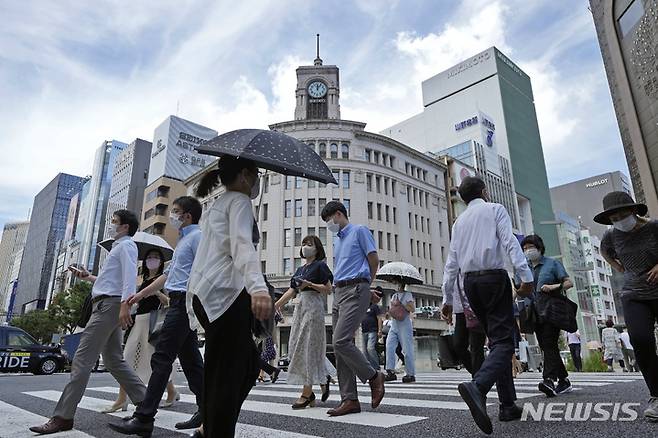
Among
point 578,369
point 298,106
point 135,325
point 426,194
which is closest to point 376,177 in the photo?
point 426,194

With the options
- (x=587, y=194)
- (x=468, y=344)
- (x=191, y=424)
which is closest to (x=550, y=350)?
(x=468, y=344)

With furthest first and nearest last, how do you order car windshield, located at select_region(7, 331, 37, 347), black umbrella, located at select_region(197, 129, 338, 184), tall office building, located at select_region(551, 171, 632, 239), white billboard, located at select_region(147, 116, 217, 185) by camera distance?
tall office building, located at select_region(551, 171, 632, 239) < white billboard, located at select_region(147, 116, 217, 185) < car windshield, located at select_region(7, 331, 37, 347) < black umbrella, located at select_region(197, 129, 338, 184)

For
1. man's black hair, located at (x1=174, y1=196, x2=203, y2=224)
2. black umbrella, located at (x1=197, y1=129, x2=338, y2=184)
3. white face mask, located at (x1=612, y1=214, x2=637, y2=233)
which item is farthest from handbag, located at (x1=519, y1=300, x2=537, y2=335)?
man's black hair, located at (x1=174, y1=196, x2=203, y2=224)

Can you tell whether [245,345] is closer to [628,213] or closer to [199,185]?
[199,185]

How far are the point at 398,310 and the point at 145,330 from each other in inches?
176

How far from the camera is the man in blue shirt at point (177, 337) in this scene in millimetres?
3246

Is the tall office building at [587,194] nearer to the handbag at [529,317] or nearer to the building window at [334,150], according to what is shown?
the building window at [334,150]

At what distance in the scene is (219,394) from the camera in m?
2.10

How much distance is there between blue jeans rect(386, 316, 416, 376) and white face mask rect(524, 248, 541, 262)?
9.80 feet

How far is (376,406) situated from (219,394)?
2.26 meters

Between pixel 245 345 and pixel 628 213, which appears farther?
pixel 628 213

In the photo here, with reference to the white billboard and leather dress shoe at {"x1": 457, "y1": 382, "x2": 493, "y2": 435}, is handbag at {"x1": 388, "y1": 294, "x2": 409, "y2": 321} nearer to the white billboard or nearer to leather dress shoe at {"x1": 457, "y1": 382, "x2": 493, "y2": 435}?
leather dress shoe at {"x1": 457, "y1": 382, "x2": 493, "y2": 435}

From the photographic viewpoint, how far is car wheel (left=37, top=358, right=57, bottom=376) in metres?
17.1

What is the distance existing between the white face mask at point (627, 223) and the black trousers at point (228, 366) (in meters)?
3.12
